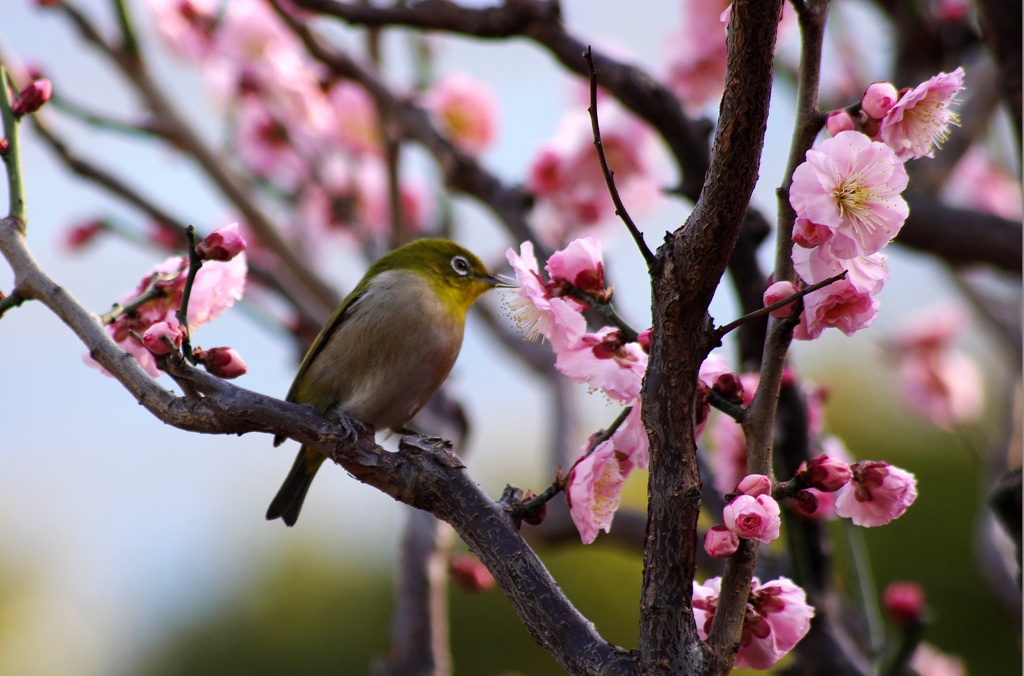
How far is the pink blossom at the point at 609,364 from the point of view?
5.84ft

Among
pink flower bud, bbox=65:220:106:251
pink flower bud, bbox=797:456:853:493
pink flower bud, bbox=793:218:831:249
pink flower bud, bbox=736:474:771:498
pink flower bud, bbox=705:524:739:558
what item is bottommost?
pink flower bud, bbox=705:524:739:558

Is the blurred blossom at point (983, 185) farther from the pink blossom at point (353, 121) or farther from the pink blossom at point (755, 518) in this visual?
the pink blossom at point (755, 518)

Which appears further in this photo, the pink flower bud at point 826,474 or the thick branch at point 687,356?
the pink flower bud at point 826,474

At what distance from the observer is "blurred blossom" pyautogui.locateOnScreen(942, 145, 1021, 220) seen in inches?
232

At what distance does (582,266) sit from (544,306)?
106 millimetres

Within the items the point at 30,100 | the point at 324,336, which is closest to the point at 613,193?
the point at 30,100

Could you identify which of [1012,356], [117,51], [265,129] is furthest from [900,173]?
[265,129]

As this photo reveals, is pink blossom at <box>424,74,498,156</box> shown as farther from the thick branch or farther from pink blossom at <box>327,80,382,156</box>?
the thick branch

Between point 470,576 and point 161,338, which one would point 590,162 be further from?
point 161,338

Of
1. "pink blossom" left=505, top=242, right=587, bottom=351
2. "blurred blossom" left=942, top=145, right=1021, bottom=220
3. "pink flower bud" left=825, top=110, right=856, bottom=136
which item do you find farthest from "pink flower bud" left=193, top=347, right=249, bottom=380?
"blurred blossom" left=942, top=145, right=1021, bottom=220

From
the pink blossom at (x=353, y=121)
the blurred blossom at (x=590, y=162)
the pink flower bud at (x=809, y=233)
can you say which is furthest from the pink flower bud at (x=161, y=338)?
the pink blossom at (x=353, y=121)

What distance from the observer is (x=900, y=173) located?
5.20ft

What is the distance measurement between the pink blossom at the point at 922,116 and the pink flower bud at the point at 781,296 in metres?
0.34

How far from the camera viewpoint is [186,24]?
485 cm
